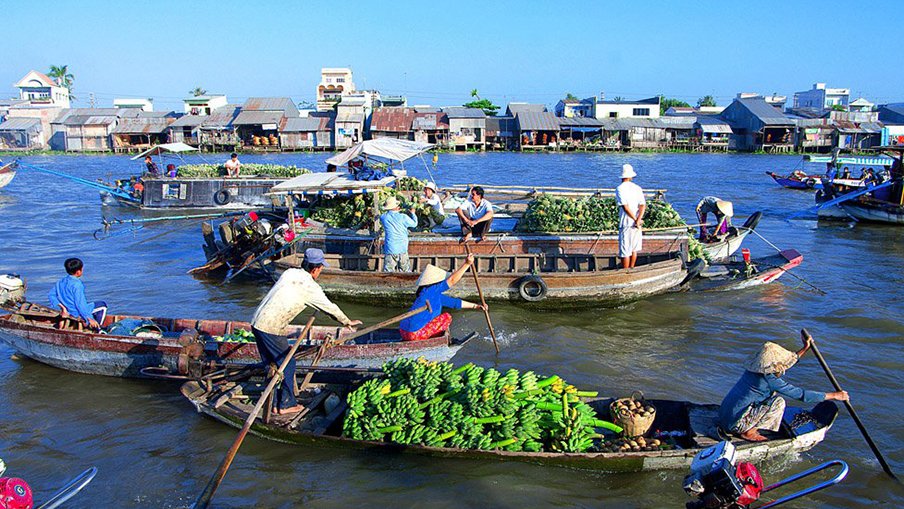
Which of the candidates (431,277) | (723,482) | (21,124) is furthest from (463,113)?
(723,482)

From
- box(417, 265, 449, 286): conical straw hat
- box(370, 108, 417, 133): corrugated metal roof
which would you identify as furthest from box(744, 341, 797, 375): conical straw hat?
box(370, 108, 417, 133): corrugated metal roof

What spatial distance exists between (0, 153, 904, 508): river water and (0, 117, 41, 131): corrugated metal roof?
47.4 m

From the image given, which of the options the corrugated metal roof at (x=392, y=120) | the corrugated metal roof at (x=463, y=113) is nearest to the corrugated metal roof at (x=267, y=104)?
the corrugated metal roof at (x=392, y=120)

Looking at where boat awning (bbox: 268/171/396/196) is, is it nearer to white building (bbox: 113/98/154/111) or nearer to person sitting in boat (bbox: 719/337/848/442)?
person sitting in boat (bbox: 719/337/848/442)

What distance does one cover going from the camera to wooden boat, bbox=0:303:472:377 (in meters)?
7.51

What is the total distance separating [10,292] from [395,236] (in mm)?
5835

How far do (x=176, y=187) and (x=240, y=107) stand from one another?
35.5 metres

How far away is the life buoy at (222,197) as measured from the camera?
2312 cm

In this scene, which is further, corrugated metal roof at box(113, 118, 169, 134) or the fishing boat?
corrugated metal roof at box(113, 118, 169, 134)

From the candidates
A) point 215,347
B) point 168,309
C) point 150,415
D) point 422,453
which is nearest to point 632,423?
point 422,453

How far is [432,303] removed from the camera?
7254 millimetres

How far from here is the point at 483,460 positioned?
19.5ft

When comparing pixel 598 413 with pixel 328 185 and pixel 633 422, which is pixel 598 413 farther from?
pixel 328 185

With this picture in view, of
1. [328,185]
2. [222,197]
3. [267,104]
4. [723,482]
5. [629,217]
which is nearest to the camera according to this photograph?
[723,482]
